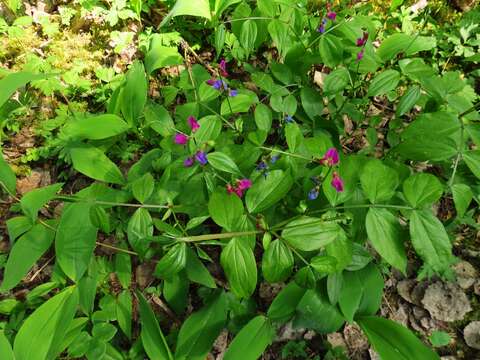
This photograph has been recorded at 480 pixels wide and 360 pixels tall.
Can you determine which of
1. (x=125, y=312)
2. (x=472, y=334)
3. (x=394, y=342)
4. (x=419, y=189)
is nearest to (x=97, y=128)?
(x=125, y=312)

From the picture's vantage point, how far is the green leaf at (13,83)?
179 cm

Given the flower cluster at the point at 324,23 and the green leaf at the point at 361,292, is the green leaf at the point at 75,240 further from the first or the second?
A: the flower cluster at the point at 324,23

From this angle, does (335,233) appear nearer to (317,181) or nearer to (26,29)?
(317,181)

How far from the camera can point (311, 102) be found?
199 centimetres

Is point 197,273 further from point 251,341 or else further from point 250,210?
point 250,210

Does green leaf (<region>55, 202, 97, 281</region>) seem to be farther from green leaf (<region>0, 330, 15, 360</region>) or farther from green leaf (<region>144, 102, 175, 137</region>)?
green leaf (<region>144, 102, 175, 137</region>)

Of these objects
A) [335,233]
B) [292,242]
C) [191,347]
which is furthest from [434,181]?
[191,347]

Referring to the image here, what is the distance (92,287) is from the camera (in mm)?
1765

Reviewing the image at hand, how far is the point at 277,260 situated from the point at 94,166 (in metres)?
1.10

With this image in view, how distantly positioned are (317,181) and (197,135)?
55 centimetres

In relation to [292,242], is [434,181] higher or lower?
higher

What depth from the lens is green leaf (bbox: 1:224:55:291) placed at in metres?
1.67

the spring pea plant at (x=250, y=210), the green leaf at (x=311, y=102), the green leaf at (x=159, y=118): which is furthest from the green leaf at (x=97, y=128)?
the green leaf at (x=311, y=102)

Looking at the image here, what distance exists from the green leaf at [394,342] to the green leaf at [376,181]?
0.56 metres
